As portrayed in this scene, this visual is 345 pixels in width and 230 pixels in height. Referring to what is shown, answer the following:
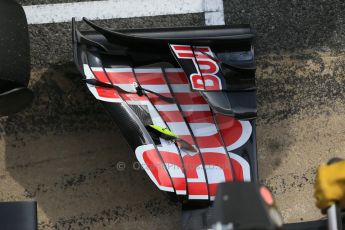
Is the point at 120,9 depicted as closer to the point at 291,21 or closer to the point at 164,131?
the point at 164,131

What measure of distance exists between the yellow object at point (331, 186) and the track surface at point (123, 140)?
77 cm

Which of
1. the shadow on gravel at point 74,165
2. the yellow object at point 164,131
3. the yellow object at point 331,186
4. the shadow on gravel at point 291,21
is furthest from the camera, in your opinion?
the shadow on gravel at point 291,21

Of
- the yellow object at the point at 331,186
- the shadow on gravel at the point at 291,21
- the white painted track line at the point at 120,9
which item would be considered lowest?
the yellow object at the point at 331,186

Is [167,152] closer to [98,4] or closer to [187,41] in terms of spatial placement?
[187,41]

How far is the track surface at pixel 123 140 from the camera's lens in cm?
276

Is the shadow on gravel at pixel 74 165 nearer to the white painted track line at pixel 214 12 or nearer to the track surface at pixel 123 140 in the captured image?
the track surface at pixel 123 140

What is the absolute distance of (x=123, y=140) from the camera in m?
2.81

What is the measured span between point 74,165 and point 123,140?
27cm

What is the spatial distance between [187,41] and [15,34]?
0.74 metres

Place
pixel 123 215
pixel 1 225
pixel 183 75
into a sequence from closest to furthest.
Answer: pixel 1 225 → pixel 183 75 → pixel 123 215

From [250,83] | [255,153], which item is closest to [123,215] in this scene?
[255,153]

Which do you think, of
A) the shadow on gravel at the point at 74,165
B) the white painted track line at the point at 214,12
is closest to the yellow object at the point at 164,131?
the shadow on gravel at the point at 74,165

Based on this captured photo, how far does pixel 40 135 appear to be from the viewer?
279cm

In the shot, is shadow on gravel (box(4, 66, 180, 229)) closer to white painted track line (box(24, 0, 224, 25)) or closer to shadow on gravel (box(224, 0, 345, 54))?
white painted track line (box(24, 0, 224, 25))
